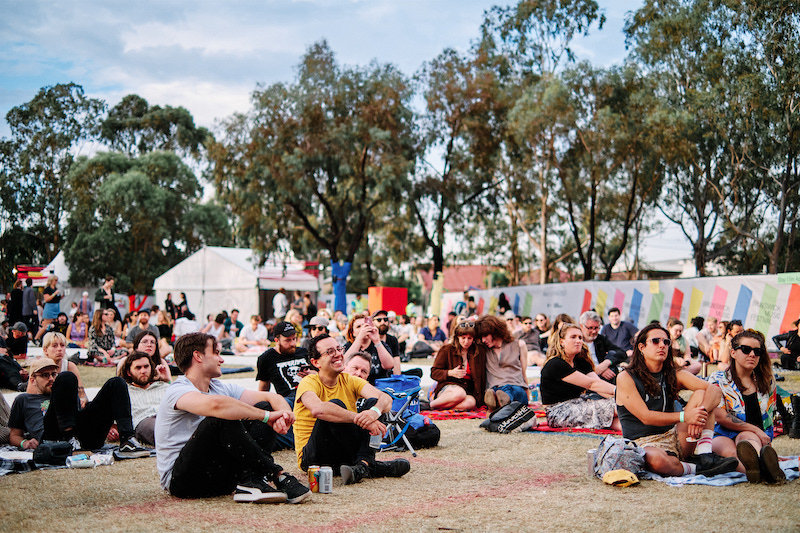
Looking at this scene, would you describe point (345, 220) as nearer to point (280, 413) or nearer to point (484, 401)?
point (484, 401)

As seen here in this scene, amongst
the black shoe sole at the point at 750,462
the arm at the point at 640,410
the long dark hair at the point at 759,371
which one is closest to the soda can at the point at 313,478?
the arm at the point at 640,410

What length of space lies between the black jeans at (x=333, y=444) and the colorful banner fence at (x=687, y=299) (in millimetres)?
12402

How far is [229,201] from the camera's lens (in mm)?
30047

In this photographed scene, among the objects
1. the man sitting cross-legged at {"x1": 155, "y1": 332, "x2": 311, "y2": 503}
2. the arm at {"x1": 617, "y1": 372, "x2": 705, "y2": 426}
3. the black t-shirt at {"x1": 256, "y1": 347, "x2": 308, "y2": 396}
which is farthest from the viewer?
the black t-shirt at {"x1": 256, "y1": 347, "x2": 308, "y2": 396}

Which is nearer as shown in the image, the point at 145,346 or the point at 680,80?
the point at 145,346

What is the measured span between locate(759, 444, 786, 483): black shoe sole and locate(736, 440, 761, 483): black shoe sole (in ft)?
0.12

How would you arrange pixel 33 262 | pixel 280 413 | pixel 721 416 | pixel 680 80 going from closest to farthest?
pixel 280 413 < pixel 721 416 < pixel 680 80 < pixel 33 262

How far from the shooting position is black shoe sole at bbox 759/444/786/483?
493 centimetres

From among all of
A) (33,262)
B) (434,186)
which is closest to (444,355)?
(434,186)

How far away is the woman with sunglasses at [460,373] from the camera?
9078 mm

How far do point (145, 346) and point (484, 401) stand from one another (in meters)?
3.86

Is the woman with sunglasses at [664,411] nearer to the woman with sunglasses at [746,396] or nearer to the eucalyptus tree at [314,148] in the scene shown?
the woman with sunglasses at [746,396]

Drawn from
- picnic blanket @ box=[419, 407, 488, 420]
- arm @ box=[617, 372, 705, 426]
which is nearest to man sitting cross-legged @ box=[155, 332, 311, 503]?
arm @ box=[617, 372, 705, 426]

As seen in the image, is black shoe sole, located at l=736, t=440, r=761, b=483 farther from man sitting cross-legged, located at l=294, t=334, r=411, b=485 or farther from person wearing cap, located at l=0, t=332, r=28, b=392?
person wearing cap, located at l=0, t=332, r=28, b=392
